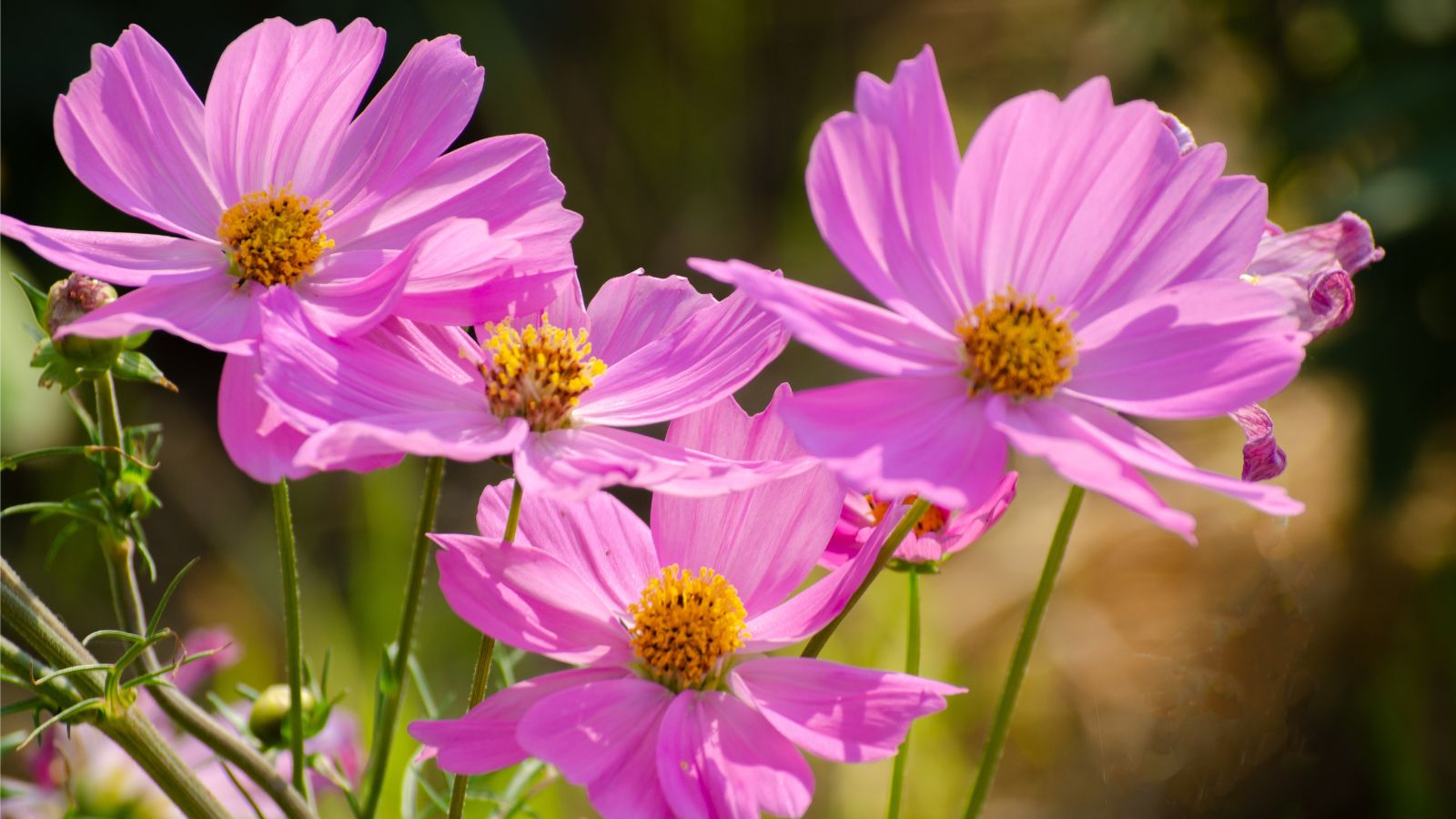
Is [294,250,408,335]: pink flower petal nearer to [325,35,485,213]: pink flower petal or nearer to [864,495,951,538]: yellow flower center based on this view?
[325,35,485,213]: pink flower petal

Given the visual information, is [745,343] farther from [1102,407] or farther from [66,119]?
[66,119]

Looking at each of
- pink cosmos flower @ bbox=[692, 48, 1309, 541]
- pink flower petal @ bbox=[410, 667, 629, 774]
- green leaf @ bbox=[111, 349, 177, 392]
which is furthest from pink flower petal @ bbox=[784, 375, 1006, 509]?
green leaf @ bbox=[111, 349, 177, 392]

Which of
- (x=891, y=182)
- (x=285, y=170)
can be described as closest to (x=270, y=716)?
(x=285, y=170)

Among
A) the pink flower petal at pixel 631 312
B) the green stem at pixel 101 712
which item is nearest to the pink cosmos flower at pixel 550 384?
the pink flower petal at pixel 631 312

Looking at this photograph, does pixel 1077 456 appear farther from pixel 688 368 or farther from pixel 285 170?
pixel 285 170

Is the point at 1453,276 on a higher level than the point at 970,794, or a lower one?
higher

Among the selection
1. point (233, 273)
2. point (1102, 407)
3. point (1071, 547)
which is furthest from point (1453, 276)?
point (233, 273)
